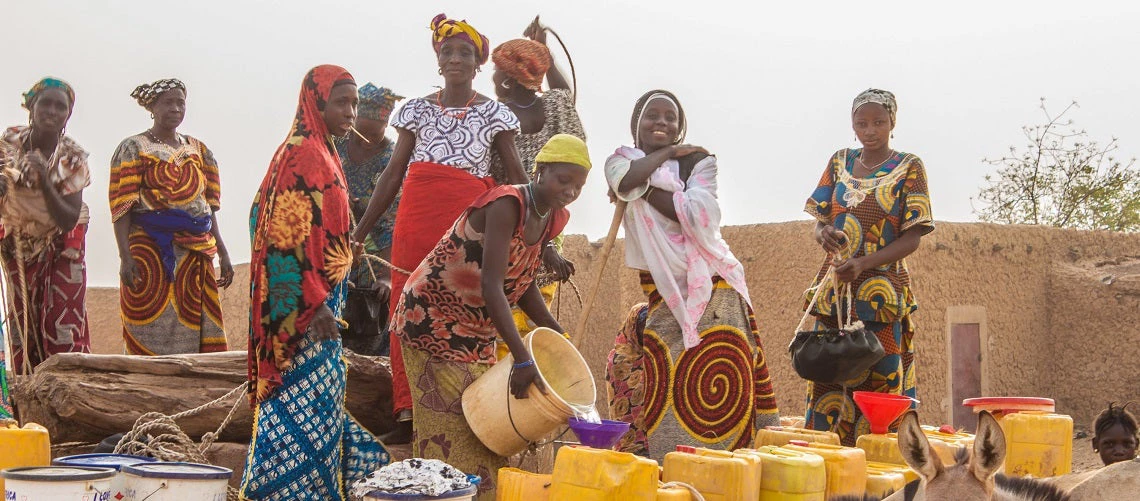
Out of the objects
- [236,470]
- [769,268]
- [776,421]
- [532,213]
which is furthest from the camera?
[769,268]

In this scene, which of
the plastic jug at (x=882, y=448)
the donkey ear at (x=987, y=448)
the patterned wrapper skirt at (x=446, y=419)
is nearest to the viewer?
the donkey ear at (x=987, y=448)

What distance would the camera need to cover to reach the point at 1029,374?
10188mm

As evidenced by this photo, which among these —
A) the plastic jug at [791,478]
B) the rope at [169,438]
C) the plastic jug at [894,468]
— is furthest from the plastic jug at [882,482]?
the rope at [169,438]

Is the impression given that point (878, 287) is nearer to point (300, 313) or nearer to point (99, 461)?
point (300, 313)

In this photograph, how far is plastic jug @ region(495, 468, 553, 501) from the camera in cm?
364

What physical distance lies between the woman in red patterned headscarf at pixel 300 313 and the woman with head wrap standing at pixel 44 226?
2198 mm

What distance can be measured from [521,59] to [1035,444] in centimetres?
316

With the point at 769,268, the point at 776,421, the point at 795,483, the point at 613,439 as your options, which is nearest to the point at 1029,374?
the point at 769,268

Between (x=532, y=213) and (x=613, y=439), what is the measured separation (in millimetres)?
1056

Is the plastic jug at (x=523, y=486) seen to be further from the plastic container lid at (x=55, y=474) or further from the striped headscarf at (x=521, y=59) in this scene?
the striped headscarf at (x=521, y=59)

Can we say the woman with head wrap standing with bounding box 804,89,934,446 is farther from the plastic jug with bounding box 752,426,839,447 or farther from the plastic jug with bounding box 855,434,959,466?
the plastic jug with bounding box 752,426,839,447

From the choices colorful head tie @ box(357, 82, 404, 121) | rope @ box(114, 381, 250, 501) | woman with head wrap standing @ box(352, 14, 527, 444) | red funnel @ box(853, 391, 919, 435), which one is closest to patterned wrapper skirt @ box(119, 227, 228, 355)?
colorful head tie @ box(357, 82, 404, 121)

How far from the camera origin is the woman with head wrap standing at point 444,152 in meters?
5.24

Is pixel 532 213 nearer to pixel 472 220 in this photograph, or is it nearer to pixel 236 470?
pixel 472 220
